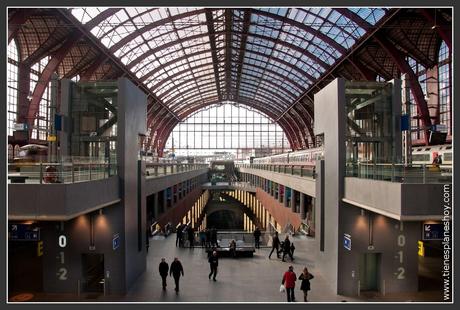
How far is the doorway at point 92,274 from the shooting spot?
13719 mm

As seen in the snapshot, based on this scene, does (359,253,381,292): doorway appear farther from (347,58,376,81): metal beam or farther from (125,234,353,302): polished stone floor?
(347,58,376,81): metal beam

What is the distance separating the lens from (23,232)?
12.1 metres

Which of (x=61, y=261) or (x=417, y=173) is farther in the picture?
(x=61, y=261)

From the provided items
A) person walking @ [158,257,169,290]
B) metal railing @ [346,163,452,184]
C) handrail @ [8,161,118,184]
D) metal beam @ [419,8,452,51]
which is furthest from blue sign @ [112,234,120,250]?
metal beam @ [419,8,452,51]

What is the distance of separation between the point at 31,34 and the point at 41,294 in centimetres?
2774

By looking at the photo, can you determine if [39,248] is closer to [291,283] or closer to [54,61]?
[291,283]

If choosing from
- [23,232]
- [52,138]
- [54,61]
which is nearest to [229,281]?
[23,232]

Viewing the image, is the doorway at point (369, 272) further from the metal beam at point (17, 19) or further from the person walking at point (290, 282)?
the metal beam at point (17, 19)

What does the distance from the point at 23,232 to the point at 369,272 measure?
37.7ft

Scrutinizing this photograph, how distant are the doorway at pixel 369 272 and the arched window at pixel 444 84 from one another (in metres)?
23.5

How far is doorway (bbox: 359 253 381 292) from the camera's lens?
44.5 feet

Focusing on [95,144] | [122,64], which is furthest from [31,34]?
[95,144]

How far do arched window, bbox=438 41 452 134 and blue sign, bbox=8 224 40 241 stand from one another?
3174 cm

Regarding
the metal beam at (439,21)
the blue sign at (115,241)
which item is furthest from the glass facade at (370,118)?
the metal beam at (439,21)
